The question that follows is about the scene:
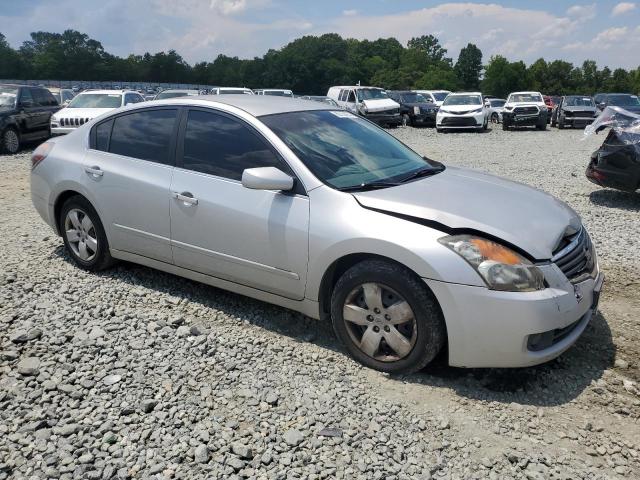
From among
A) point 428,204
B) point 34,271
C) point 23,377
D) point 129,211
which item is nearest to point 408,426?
point 428,204

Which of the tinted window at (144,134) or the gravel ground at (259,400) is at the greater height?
the tinted window at (144,134)

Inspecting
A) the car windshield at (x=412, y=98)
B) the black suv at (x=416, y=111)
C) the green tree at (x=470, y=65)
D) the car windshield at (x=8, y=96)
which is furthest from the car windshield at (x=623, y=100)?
the green tree at (x=470, y=65)

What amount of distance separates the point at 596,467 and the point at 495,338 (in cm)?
77

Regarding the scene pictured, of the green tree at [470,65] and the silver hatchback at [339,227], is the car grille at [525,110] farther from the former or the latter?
the green tree at [470,65]

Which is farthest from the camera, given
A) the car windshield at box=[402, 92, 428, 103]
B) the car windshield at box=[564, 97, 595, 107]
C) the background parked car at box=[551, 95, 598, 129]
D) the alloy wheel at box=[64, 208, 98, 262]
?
the car windshield at box=[402, 92, 428, 103]

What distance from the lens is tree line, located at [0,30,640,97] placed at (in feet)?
304

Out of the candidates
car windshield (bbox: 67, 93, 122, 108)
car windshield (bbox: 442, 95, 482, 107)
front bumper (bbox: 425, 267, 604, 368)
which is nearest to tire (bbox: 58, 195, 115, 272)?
front bumper (bbox: 425, 267, 604, 368)

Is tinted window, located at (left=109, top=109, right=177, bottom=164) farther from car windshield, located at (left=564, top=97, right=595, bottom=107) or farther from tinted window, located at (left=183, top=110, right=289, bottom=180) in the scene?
car windshield, located at (left=564, top=97, right=595, bottom=107)

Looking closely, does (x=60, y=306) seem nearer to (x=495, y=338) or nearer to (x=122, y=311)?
(x=122, y=311)

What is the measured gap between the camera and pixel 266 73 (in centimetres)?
9862

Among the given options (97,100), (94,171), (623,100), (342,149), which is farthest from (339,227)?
(623,100)

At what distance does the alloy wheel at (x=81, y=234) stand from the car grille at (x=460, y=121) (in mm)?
19892

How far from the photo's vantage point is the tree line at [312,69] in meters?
92.7

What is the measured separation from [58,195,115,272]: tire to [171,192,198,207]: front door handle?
1.10 meters
